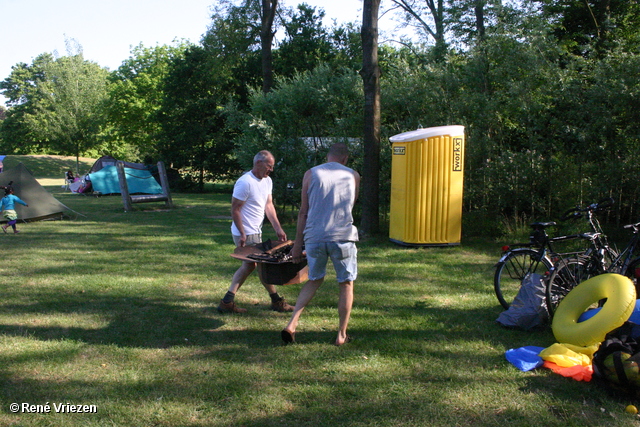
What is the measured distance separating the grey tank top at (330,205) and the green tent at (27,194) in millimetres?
12743

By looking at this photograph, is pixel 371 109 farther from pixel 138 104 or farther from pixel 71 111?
pixel 138 104

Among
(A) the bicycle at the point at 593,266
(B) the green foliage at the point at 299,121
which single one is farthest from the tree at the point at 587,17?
(A) the bicycle at the point at 593,266

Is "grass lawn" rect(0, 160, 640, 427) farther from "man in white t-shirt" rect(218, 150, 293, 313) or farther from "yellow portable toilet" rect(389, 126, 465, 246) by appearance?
"yellow portable toilet" rect(389, 126, 465, 246)

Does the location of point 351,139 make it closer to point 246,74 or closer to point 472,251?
point 472,251

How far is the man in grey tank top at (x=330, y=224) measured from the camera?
4598 mm

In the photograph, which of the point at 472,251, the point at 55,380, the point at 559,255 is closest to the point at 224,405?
the point at 55,380

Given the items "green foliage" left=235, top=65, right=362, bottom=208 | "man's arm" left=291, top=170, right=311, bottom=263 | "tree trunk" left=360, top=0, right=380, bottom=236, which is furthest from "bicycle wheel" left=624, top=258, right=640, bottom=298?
"green foliage" left=235, top=65, right=362, bottom=208

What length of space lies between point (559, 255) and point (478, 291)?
1.53m

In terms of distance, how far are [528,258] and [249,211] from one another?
3084mm

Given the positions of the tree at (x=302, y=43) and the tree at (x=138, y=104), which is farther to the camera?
the tree at (x=138, y=104)

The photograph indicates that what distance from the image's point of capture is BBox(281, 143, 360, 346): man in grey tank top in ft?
15.1

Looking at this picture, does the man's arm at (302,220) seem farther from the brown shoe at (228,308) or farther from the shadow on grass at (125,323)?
the brown shoe at (228,308)

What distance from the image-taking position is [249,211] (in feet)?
19.1

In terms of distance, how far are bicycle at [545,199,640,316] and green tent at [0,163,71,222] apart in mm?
13913
